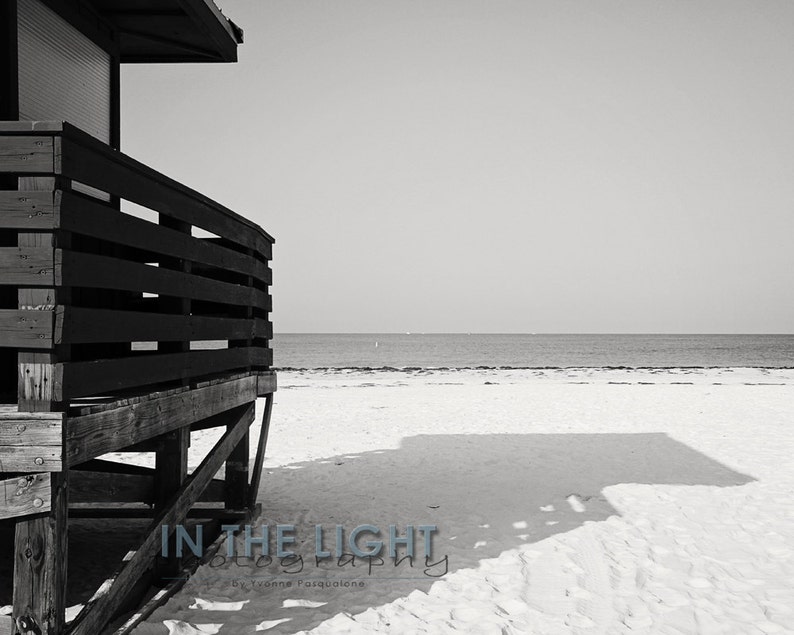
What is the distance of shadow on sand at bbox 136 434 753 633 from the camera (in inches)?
203

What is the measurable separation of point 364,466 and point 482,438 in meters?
3.37

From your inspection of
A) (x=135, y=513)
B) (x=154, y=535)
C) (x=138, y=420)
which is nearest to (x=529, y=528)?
(x=154, y=535)

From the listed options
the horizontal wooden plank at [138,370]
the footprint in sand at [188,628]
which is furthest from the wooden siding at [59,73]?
the footprint in sand at [188,628]

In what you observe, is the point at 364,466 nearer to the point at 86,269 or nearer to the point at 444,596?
the point at 444,596

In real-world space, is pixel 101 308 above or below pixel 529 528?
above

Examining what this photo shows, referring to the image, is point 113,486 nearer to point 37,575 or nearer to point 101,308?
point 101,308

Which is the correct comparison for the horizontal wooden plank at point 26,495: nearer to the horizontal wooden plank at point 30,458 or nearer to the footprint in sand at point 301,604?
the horizontal wooden plank at point 30,458

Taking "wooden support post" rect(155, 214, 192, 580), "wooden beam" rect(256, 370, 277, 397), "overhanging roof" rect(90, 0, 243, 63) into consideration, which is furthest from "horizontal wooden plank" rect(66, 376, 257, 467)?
"overhanging roof" rect(90, 0, 243, 63)

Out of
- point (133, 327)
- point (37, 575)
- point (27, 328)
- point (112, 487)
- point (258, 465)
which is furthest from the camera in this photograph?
point (258, 465)

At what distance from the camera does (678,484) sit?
8.55 m

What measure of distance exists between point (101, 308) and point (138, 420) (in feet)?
3.68

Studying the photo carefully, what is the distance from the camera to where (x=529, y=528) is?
6723 mm

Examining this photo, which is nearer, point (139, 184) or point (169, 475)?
point (139, 184)

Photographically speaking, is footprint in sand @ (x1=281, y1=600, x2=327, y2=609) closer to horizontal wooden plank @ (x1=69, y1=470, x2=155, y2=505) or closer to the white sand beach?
the white sand beach
